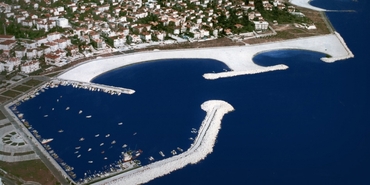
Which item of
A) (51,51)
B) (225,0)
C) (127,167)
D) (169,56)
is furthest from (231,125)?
(225,0)

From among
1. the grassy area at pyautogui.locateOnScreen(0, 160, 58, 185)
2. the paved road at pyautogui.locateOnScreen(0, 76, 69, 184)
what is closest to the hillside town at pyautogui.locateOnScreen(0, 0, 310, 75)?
the paved road at pyautogui.locateOnScreen(0, 76, 69, 184)

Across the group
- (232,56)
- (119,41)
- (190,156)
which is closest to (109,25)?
(119,41)

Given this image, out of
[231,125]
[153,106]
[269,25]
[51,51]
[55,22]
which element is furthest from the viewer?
[269,25]

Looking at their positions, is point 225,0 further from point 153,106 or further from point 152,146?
point 152,146

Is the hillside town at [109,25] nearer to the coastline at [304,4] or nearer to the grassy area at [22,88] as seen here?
the grassy area at [22,88]

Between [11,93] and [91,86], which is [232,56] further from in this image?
[11,93]

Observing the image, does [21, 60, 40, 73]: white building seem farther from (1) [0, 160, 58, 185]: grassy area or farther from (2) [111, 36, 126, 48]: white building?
(1) [0, 160, 58, 185]: grassy area
